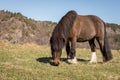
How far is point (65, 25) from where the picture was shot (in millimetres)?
12828

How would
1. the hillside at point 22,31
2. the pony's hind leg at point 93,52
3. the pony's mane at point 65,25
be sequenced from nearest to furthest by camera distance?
the pony's mane at point 65,25 < the pony's hind leg at point 93,52 < the hillside at point 22,31

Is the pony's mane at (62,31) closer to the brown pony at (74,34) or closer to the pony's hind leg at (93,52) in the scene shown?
the brown pony at (74,34)

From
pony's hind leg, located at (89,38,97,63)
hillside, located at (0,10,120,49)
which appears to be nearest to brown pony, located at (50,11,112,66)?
pony's hind leg, located at (89,38,97,63)

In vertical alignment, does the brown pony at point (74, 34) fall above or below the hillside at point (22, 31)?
above

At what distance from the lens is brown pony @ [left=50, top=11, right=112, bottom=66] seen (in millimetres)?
12281

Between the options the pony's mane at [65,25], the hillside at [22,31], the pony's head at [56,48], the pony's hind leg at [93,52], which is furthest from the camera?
the hillside at [22,31]

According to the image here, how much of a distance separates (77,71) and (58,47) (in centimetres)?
150

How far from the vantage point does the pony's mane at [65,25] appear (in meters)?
12.5

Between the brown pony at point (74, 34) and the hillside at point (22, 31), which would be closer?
the brown pony at point (74, 34)

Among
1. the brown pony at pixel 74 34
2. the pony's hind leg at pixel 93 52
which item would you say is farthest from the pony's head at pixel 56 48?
the pony's hind leg at pixel 93 52

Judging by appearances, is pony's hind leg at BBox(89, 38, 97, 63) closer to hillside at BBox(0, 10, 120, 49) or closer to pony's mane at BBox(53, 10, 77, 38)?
pony's mane at BBox(53, 10, 77, 38)

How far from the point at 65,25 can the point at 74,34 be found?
2.56 feet

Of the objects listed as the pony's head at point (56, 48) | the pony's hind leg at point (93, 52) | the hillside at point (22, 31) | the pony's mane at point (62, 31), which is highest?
the pony's mane at point (62, 31)

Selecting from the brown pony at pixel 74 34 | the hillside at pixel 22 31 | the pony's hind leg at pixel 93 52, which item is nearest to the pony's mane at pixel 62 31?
the brown pony at pixel 74 34
